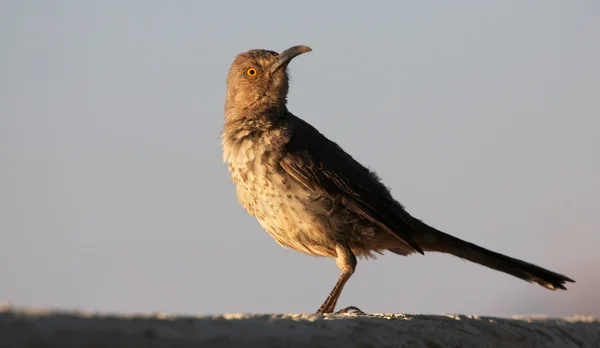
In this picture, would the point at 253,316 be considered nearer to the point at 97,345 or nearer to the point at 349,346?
the point at 349,346

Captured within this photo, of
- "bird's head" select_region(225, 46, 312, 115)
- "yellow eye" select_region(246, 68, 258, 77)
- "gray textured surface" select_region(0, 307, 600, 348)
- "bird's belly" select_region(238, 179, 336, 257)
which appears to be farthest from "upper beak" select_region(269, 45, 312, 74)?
Result: "gray textured surface" select_region(0, 307, 600, 348)

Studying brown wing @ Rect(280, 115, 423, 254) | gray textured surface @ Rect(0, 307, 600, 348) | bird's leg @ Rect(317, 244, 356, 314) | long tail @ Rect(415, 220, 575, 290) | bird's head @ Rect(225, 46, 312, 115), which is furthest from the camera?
bird's head @ Rect(225, 46, 312, 115)

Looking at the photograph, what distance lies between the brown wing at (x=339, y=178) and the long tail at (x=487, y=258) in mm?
251

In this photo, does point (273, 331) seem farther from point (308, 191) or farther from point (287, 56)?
point (287, 56)

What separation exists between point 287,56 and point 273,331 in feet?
12.5

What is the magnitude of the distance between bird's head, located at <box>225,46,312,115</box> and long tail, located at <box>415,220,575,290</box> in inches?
67.5

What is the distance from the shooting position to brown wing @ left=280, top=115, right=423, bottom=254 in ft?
21.1

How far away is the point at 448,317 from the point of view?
5.33m

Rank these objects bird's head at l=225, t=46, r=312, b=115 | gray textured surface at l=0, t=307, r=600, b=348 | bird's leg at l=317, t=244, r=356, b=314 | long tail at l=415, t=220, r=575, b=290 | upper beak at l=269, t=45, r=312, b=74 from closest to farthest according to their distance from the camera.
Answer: gray textured surface at l=0, t=307, r=600, b=348
bird's leg at l=317, t=244, r=356, b=314
long tail at l=415, t=220, r=575, b=290
bird's head at l=225, t=46, r=312, b=115
upper beak at l=269, t=45, r=312, b=74

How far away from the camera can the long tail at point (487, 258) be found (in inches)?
Answer: 274

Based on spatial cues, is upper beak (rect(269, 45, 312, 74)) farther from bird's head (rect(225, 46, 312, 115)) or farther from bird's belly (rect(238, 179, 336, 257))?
bird's belly (rect(238, 179, 336, 257))

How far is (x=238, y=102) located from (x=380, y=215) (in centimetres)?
164

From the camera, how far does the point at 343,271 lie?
6.42m

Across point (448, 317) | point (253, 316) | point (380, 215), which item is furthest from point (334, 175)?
point (253, 316)
